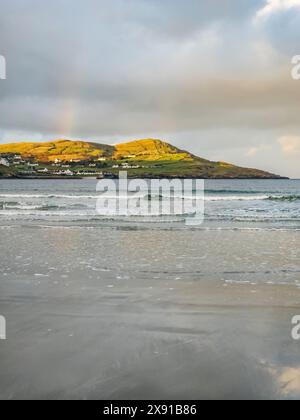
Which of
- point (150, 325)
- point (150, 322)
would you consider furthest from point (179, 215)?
point (150, 325)

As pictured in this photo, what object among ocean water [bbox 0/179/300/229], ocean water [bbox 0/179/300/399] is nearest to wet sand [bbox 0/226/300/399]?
ocean water [bbox 0/179/300/399]

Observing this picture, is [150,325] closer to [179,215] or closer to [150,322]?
[150,322]

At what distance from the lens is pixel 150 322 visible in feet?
26.0

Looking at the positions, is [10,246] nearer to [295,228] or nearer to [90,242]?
[90,242]

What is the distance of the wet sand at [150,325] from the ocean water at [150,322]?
2 centimetres

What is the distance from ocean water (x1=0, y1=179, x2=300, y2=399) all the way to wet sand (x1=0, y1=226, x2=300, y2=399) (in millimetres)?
23

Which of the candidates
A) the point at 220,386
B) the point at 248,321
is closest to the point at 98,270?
the point at 248,321

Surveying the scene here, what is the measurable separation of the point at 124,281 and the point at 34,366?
19.6 ft

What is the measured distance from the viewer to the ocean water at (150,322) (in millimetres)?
5340

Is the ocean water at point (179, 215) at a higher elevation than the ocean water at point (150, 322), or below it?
higher

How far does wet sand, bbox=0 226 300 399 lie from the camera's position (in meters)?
5.33

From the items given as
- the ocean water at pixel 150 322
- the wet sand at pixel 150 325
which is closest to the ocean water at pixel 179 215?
the ocean water at pixel 150 322

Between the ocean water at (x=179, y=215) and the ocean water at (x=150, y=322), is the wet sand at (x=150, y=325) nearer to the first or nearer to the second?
the ocean water at (x=150, y=322)

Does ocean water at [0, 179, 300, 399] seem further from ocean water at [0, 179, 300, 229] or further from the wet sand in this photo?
ocean water at [0, 179, 300, 229]
